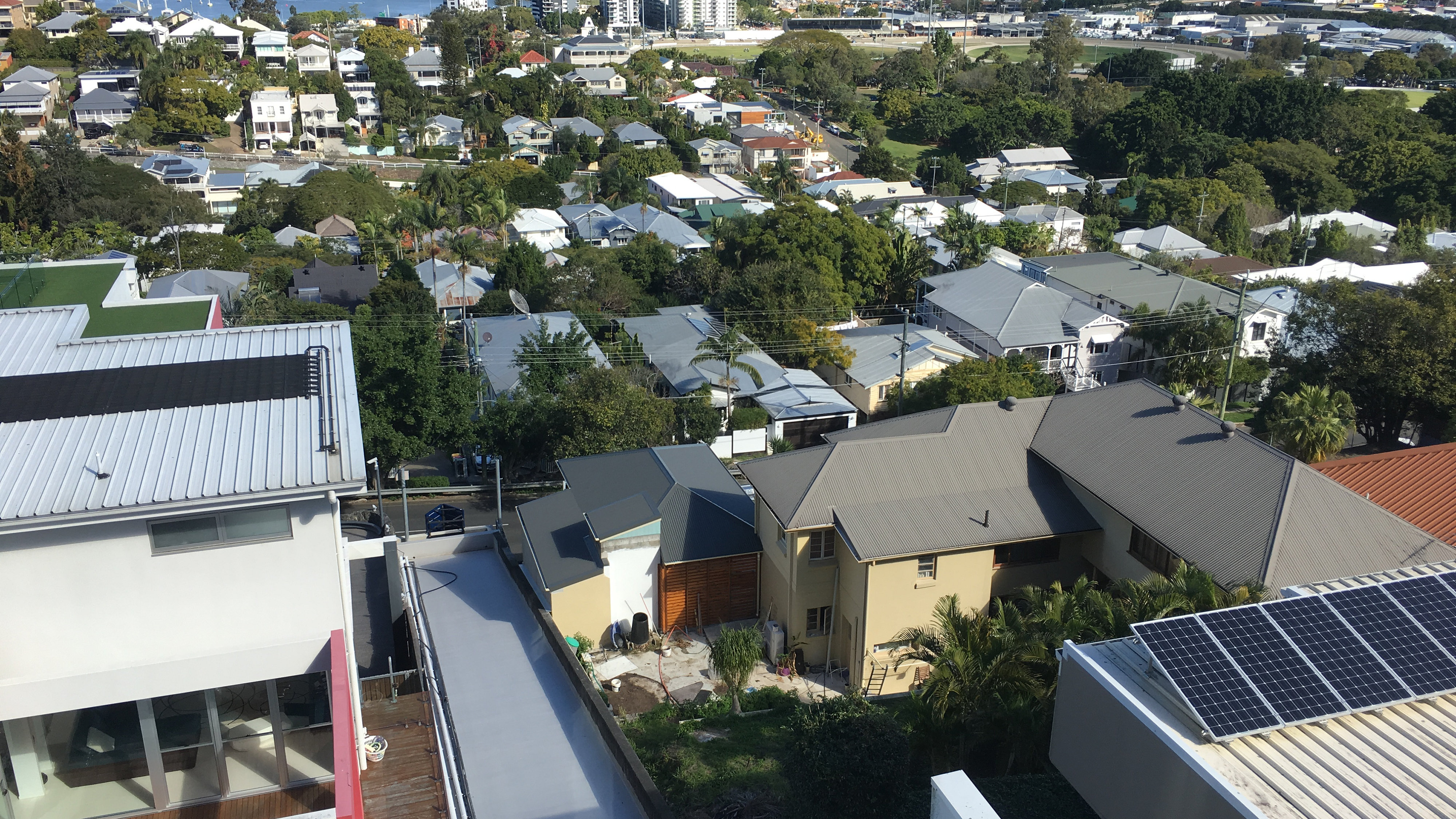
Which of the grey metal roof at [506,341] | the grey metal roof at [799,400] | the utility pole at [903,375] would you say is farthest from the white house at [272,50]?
the utility pole at [903,375]

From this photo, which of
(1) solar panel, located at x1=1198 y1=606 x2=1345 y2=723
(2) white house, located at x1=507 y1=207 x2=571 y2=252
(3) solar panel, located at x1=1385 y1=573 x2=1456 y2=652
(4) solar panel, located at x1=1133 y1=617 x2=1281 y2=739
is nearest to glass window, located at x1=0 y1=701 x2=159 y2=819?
(4) solar panel, located at x1=1133 y1=617 x2=1281 y2=739

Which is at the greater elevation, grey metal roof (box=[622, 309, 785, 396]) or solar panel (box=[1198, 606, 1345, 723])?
solar panel (box=[1198, 606, 1345, 723])

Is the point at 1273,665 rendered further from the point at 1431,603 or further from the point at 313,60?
the point at 313,60

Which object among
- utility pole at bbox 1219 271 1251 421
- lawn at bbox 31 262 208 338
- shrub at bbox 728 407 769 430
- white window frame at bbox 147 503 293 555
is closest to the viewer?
white window frame at bbox 147 503 293 555

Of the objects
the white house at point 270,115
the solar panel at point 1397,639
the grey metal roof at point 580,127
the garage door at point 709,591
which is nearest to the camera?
the solar panel at point 1397,639

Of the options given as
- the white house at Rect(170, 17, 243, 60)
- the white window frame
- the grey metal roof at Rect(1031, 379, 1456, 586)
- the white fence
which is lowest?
the white fence

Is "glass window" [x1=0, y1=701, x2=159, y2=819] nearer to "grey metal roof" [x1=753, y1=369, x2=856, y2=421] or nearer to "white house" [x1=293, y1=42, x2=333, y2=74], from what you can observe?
"grey metal roof" [x1=753, y1=369, x2=856, y2=421]

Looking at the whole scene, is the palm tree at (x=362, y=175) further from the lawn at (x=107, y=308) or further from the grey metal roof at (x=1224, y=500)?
the grey metal roof at (x=1224, y=500)
